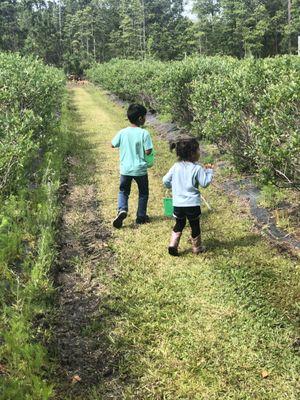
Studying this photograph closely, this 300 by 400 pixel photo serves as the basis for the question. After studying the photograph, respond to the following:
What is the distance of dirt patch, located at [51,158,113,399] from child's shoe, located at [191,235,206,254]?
99cm

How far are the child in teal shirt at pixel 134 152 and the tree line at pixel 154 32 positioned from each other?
36.4 m

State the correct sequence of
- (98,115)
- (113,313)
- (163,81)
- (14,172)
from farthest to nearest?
(98,115) < (163,81) < (14,172) < (113,313)

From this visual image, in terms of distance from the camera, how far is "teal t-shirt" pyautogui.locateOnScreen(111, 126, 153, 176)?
18.6ft

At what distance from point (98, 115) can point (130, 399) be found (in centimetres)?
1676

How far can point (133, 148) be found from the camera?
18.8 ft

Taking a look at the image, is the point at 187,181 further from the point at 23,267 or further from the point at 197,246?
the point at 23,267

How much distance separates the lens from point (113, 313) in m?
3.93

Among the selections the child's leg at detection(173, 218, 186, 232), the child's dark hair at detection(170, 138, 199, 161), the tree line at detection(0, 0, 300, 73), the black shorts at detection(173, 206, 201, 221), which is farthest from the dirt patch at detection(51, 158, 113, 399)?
the tree line at detection(0, 0, 300, 73)

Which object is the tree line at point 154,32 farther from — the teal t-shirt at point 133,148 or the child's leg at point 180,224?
the child's leg at point 180,224

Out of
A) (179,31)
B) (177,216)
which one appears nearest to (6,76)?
(177,216)

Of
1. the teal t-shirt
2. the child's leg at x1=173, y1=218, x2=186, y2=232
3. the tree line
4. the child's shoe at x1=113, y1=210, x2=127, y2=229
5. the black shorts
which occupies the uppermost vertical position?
the tree line

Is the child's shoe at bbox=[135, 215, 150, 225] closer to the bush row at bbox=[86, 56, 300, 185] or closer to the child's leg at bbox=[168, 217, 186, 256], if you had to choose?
the child's leg at bbox=[168, 217, 186, 256]

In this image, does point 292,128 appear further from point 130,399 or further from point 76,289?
point 130,399

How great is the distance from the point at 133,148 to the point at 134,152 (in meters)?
0.06
